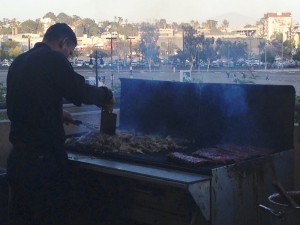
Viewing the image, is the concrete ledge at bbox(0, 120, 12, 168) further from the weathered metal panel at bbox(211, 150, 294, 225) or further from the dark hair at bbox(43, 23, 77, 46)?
the weathered metal panel at bbox(211, 150, 294, 225)

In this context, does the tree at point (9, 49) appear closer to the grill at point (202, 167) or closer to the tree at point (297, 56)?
the grill at point (202, 167)

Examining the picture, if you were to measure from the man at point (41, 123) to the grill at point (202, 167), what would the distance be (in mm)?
358

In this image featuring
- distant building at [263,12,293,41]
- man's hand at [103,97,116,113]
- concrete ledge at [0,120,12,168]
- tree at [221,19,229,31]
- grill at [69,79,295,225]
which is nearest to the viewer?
grill at [69,79,295,225]

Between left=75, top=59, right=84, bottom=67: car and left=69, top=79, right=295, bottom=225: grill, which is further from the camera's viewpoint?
left=75, top=59, right=84, bottom=67: car

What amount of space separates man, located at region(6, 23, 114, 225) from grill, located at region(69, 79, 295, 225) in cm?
36

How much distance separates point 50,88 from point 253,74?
297 cm

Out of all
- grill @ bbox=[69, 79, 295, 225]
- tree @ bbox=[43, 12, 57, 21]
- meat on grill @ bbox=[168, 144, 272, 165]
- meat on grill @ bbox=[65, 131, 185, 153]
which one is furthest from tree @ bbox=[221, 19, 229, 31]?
tree @ bbox=[43, 12, 57, 21]

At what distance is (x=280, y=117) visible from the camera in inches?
150

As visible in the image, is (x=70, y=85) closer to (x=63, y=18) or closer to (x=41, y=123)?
(x=41, y=123)

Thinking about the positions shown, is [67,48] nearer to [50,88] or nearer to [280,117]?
[50,88]

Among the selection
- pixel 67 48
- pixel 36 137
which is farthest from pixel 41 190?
pixel 67 48

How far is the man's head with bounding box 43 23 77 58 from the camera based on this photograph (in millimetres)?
3572

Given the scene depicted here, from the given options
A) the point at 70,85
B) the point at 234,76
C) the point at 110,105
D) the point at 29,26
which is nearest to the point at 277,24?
the point at 234,76

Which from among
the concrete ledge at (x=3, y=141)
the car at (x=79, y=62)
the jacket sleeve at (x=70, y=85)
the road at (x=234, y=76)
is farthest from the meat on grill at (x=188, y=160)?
the car at (x=79, y=62)
